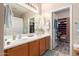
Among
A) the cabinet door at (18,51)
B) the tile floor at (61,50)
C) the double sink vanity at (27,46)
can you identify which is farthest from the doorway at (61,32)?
the cabinet door at (18,51)

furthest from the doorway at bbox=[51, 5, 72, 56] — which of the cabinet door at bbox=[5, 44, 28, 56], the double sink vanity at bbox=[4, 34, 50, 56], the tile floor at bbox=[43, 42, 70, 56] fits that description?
the cabinet door at bbox=[5, 44, 28, 56]

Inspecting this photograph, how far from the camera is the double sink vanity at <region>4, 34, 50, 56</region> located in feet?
3.79

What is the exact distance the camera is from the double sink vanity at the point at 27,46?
1156mm

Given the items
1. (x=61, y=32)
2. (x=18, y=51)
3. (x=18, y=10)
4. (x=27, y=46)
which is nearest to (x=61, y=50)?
(x=61, y=32)

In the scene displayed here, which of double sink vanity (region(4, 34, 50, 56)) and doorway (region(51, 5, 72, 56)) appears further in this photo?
Result: doorway (region(51, 5, 72, 56))

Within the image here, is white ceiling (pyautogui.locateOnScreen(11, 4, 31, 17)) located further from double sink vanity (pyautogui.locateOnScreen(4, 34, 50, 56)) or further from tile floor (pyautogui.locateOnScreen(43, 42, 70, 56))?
tile floor (pyautogui.locateOnScreen(43, 42, 70, 56))

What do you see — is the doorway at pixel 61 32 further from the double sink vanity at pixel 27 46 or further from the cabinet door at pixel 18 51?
the cabinet door at pixel 18 51

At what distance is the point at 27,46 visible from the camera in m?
1.38

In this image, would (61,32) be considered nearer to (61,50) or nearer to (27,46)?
(61,50)

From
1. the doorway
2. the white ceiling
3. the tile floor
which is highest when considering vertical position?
the white ceiling

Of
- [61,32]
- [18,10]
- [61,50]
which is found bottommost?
[61,50]

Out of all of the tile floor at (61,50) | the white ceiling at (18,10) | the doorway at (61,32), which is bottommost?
the tile floor at (61,50)

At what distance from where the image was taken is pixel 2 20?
3.36ft

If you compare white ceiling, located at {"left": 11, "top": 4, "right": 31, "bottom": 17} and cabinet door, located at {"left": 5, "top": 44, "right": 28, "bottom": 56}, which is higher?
white ceiling, located at {"left": 11, "top": 4, "right": 31, "bottom": 17}
